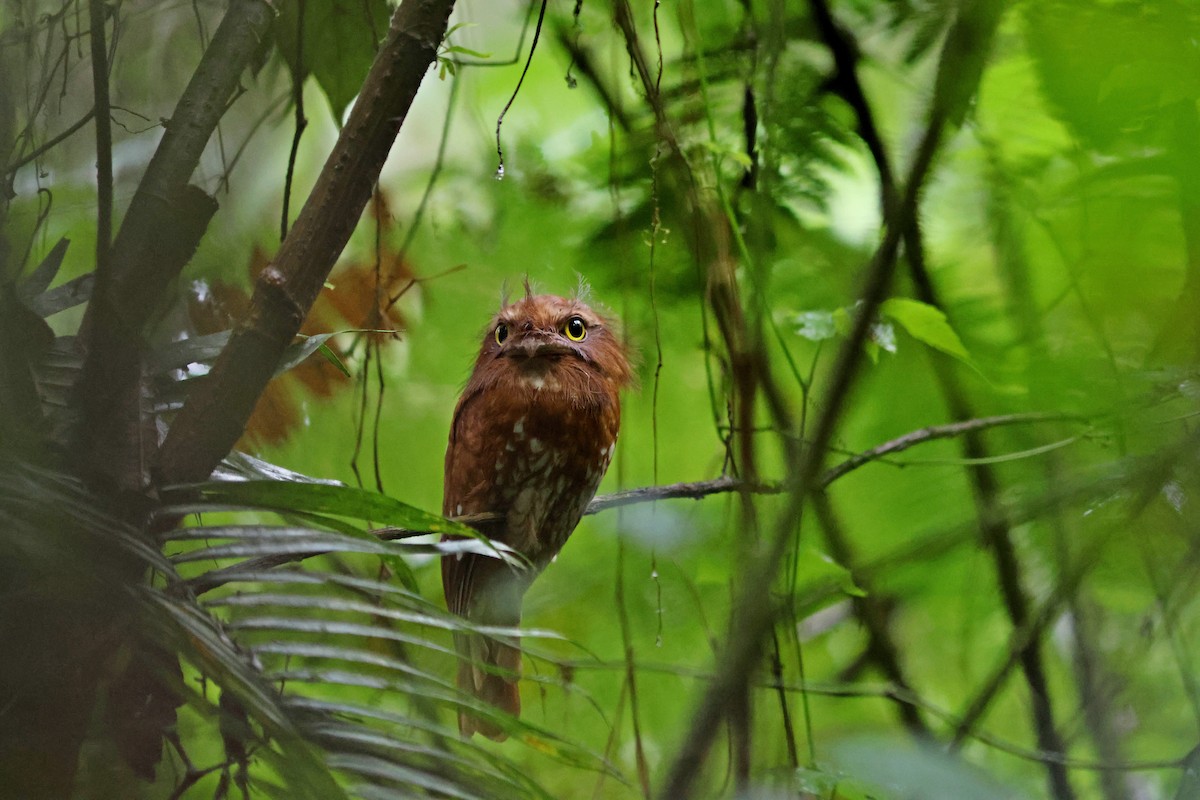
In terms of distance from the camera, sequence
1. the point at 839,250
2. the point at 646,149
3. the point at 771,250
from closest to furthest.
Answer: the point at 771,250 → the point at 646,149 → the point at 839,250

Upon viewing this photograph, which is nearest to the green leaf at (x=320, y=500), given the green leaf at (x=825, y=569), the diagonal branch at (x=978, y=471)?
the green leaf at (x=825, y=569)

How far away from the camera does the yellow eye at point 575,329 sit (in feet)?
5.59

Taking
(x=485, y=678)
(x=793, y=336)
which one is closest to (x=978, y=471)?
(x=793, y=336)

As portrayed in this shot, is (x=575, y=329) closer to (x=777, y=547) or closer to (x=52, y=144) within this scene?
(x=52, y=144)

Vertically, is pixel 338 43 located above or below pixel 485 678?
above

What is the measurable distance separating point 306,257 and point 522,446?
0.78 metres

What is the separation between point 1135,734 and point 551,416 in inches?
60.5

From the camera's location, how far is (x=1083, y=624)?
1.90 meters

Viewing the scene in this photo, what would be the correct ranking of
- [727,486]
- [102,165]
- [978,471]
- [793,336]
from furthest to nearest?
[793,336] → [978,471] → [727,486] → [102,165]

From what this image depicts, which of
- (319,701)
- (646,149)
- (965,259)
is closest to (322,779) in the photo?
(319,701)

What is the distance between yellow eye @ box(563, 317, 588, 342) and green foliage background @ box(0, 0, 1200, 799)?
0.81 feet

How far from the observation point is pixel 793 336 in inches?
88.5

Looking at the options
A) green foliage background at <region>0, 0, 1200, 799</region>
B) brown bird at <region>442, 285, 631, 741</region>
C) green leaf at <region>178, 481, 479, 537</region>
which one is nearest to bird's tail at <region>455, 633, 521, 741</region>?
brown bird at <region>442, 285, 631, 741</region>

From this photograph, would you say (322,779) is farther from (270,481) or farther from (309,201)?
(309,201)
